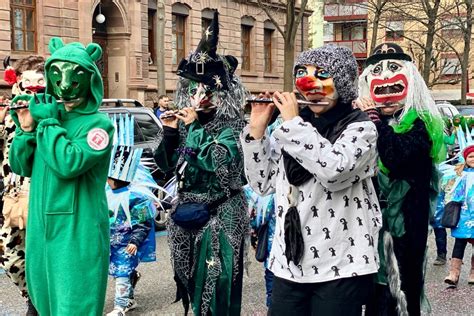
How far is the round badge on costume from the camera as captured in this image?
3.46 m

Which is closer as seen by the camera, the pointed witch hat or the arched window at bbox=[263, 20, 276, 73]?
the pointed witch hat

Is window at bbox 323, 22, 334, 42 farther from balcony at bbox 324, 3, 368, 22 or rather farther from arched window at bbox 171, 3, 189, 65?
arched window at bbox 171, 3, 189, 65

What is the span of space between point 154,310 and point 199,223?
5.75 feet

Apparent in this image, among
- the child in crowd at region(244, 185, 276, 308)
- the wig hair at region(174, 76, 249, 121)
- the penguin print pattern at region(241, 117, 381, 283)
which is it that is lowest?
the child in crowd at region(244, 185, 276, 308)

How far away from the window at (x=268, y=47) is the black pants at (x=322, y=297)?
30.9 metres

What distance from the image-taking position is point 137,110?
33.8 feet

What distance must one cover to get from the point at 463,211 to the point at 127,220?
3.18 meters

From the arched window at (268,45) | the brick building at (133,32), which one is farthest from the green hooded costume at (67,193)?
the arched window at (268,45)

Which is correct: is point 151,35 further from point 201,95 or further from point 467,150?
point 201,95

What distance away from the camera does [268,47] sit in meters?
34.3

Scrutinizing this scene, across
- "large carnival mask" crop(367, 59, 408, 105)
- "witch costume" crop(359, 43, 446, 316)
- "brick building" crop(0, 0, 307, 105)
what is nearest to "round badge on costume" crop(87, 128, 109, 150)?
"witch costume" crop(359, 43, 446, 316)

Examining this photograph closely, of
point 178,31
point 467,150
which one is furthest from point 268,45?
point 467,150

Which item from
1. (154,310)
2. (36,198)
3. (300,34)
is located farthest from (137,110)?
(300,34)

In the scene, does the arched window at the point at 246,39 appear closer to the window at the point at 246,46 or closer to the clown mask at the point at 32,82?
the window at the point at 246,46
